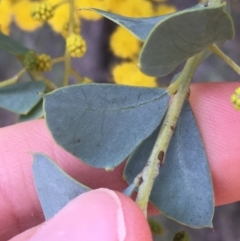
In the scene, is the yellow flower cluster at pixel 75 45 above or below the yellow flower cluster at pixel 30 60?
above

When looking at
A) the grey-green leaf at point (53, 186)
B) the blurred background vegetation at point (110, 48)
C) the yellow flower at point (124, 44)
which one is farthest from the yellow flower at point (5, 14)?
the grey-green leaf at point (53, 186)

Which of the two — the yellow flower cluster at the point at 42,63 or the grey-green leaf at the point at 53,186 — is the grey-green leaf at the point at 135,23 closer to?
the grey-green leaf at the point at 53,186

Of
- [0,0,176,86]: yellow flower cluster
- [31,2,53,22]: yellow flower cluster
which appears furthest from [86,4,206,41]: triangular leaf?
[0,0,176,86]: yellow flower cluster

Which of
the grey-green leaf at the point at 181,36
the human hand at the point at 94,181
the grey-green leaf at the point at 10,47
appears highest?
the grey-green leaf at the point at 181,36

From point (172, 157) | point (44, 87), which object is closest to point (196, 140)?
point (172, 157)

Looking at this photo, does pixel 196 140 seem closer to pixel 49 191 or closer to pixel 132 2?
pixel 49 191

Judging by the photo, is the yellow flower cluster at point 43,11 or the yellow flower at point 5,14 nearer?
the yellow flower cluster at point 43,11
